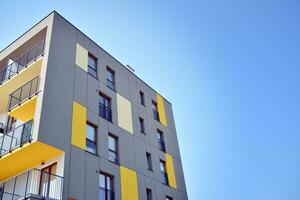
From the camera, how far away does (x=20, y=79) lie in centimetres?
1744

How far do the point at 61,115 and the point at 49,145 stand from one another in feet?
6.32

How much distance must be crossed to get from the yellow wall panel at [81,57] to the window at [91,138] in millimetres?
3754

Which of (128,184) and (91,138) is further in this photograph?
(128,184)

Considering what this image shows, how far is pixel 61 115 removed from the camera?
14.9m

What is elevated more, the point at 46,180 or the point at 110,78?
the point at 110,78

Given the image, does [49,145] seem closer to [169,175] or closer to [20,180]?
[20,180]

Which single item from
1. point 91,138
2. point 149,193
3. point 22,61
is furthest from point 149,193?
point 22,61

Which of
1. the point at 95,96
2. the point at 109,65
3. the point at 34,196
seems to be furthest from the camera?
the point at 109,65

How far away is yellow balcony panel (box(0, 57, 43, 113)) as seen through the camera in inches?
657

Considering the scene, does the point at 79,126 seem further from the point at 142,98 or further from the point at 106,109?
the point at 142,98

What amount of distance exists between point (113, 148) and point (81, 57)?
19.2 ft

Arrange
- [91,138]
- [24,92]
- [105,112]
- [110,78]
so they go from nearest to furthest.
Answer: [91,138] → [24,92] → [105,112] → [110,78]

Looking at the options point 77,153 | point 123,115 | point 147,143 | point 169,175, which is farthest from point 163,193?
point 77,153

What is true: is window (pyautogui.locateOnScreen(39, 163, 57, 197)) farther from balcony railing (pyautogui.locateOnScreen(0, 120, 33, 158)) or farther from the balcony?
the balcony
